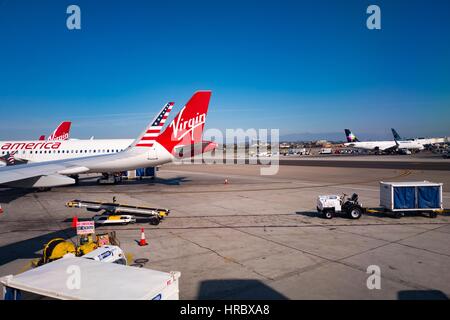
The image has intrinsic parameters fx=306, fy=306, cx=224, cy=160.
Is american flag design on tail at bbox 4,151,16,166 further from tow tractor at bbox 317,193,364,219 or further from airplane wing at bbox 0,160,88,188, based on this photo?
tow tractor at bbox 317,193,364,219

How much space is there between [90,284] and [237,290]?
4.80 meters

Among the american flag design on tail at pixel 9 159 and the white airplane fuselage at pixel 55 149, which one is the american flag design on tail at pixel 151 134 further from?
the american flag design on tail at pixel 9 159

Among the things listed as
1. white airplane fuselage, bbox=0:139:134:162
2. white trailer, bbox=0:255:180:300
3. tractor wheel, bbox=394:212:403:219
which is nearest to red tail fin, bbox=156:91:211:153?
white airplane fuselage, bbox=0:139:134:162

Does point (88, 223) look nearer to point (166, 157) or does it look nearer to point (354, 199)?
point (354, 199)

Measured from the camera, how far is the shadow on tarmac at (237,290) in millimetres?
8227

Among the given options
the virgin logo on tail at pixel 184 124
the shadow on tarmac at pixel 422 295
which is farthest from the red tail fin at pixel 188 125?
the shadow on tarmac at pixel 422 295

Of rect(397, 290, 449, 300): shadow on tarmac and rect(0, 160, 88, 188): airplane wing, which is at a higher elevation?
rect(0, 160, 88, 188): airplane wing

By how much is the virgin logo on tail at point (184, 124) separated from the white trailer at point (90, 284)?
22766 millimetres

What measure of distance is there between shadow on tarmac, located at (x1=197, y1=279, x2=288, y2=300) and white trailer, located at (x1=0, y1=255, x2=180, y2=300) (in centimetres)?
329

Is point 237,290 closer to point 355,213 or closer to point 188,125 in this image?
point 355,213

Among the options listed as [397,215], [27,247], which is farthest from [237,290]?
[397,215]

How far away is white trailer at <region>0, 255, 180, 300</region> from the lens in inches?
182

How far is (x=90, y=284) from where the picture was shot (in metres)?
4.90
